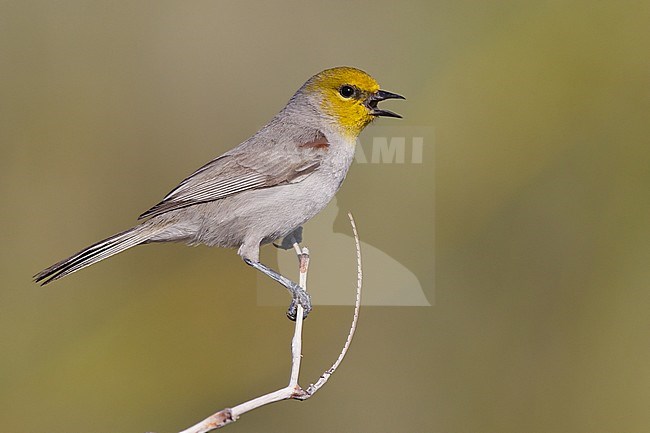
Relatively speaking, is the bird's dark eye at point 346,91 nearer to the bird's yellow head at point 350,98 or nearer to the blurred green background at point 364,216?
the bird's yellow head at point 350,98

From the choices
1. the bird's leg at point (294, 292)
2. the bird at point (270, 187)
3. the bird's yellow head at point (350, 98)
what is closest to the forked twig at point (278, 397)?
the bird's leg at point (294, 292)

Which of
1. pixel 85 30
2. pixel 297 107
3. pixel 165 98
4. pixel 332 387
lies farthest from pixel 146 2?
pixel 332 387

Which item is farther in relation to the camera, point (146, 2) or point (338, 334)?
Result: point (146, 2)

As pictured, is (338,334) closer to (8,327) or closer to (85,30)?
(8,327)

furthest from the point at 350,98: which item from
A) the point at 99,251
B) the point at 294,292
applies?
the point at 99,251

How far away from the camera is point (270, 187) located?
2.87 metres

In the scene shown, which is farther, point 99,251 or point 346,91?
point 346,91

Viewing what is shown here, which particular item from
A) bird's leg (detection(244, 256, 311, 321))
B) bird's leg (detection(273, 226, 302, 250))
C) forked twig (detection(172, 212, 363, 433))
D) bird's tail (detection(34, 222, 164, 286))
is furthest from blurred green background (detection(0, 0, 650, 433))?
forked twig (detection(172, 212, 363, 433))

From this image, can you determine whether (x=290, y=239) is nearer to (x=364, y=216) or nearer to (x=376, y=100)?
(x=376, y=100)

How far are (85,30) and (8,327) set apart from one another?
5.35 ft

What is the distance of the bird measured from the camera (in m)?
2.77

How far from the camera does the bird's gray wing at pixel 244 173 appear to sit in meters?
2.80

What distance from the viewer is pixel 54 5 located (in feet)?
14.9

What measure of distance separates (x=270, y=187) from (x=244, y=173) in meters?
0.10
